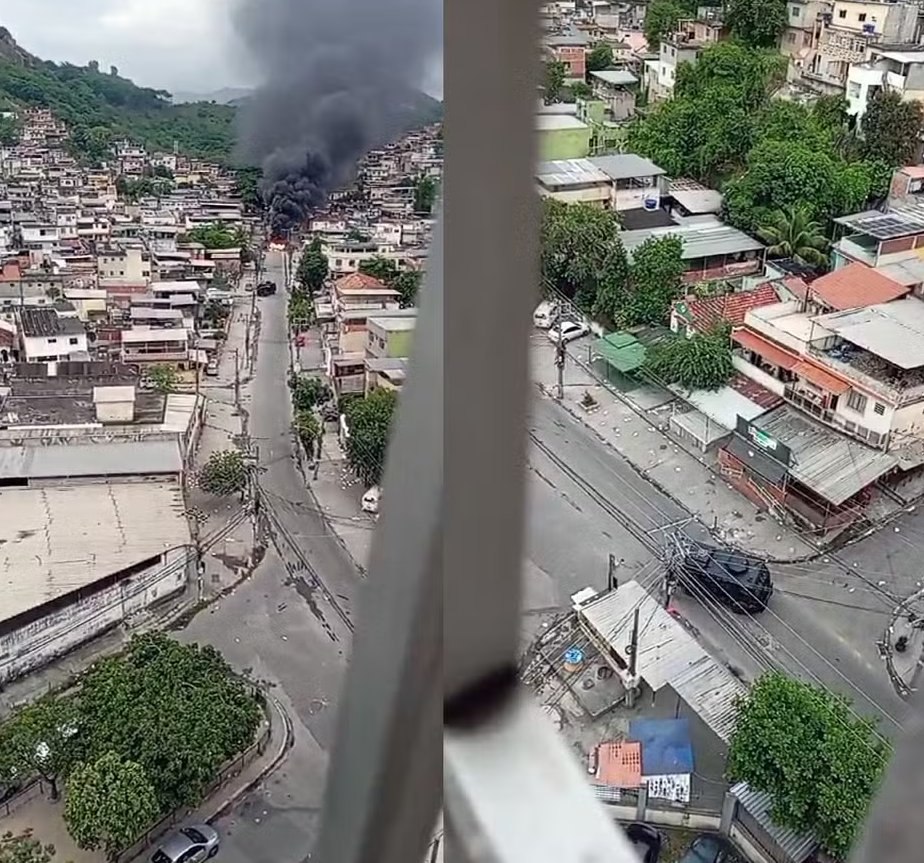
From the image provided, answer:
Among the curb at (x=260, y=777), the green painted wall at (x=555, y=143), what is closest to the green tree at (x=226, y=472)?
the curb at (x=260, y=777)

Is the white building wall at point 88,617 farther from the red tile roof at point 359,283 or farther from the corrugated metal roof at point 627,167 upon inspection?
the corrugated metal roof at point 627,167

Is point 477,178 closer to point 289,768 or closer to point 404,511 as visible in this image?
point 404,511

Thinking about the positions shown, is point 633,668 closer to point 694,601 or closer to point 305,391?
point 694,601

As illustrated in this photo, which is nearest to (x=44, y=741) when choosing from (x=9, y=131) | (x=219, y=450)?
(x=219, y=450)

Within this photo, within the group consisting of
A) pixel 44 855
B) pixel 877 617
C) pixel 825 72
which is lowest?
pixel 44 855

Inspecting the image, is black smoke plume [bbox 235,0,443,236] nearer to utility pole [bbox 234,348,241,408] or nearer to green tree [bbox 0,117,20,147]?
utility pole [bbox 234,348,241,408]

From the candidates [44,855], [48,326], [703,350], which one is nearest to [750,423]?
[703,350]

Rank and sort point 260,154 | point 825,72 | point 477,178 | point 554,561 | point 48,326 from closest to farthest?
point 477,178, point 825,72, point 554,561, point 260,154, point 48,326
